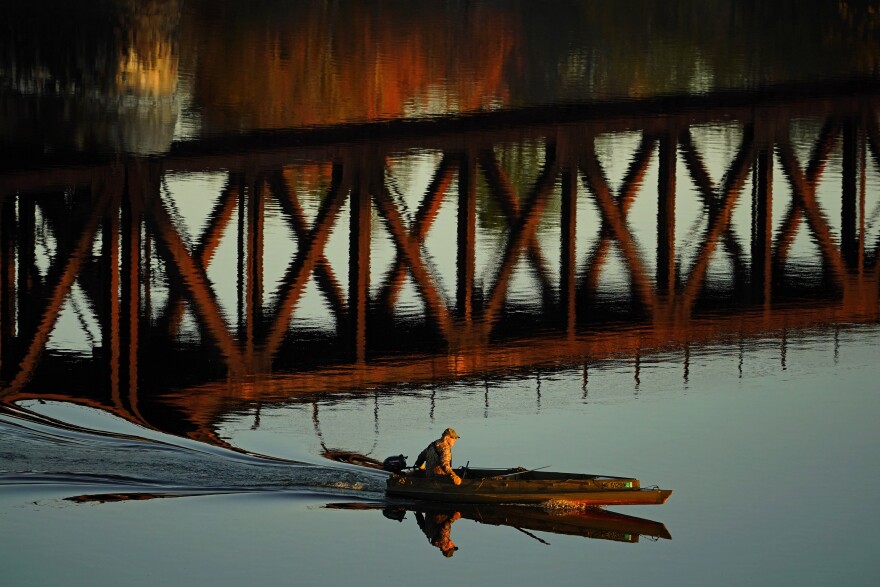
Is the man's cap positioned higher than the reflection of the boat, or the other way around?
the reflection of the boat

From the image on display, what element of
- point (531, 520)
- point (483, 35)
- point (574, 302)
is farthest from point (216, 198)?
point (483, 35)

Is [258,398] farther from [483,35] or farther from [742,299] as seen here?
[483,35]

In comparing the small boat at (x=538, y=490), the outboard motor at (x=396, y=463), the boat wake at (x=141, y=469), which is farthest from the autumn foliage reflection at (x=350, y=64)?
the small boat at (x=538, y=490)

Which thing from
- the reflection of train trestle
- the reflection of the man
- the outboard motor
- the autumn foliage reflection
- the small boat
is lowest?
the reflection of the man

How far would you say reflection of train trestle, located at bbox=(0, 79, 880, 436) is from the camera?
3181 cm

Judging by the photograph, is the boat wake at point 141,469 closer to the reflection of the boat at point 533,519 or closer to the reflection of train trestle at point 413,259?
the reflection of the boat at point 533,519

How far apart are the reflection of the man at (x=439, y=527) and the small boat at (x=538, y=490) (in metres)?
0.18

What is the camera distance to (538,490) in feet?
79.6

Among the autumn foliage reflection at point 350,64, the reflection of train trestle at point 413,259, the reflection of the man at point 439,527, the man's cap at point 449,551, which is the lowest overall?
the man's cap at point 449,551

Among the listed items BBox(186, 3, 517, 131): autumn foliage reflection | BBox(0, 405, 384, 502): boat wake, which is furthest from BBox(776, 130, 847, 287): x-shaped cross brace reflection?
BBox(0, 405, 384, 502): boat wake

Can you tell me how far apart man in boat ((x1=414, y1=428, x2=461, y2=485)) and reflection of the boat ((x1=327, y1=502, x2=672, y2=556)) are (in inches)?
16.4

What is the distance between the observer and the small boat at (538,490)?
24.2 meters

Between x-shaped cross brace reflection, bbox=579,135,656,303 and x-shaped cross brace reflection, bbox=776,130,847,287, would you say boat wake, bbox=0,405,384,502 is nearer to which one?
x-shaped cross brace reflection, bbox=579,135,656,303

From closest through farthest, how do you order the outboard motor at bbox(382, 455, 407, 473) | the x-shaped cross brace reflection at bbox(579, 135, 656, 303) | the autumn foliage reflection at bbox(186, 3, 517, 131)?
the outboard motor at bbox(382, 455, 407, 473) → the x-shaped cross brace reflection at bbox(579, 135, 656, 303) → the autumn foliage reflection at bbox(186, 3, 517, 131)
